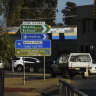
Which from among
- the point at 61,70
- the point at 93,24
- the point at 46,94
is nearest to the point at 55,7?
the point at 93,24

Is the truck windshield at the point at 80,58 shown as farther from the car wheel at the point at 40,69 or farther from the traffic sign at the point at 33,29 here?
the car wheel at the point at 40,69

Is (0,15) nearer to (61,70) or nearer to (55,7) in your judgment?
(61,70)

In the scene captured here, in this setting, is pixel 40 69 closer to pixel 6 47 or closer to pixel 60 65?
pixel 60 65

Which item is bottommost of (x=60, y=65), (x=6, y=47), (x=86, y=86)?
(x=86, y=86)

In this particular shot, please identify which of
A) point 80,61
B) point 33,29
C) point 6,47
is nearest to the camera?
point 6,47

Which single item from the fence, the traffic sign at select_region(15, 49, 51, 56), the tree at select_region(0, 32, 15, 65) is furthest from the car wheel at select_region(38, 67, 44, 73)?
the fence

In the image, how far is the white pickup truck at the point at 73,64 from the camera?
28297 millimetres

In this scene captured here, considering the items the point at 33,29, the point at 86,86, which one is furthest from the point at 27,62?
the point at 86,86

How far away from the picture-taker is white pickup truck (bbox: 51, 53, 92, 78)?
28297 millimetres

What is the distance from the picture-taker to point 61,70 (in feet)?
97.1

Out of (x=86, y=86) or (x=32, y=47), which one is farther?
(x=32, y=47)

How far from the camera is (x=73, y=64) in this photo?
93.1 feet

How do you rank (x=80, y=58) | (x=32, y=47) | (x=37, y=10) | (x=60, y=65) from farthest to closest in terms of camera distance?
(x=37, y=10)
(x=60, y=65)
(x=80, y=58)
(x=32, y=47)

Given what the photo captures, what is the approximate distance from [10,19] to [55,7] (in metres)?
56.7
